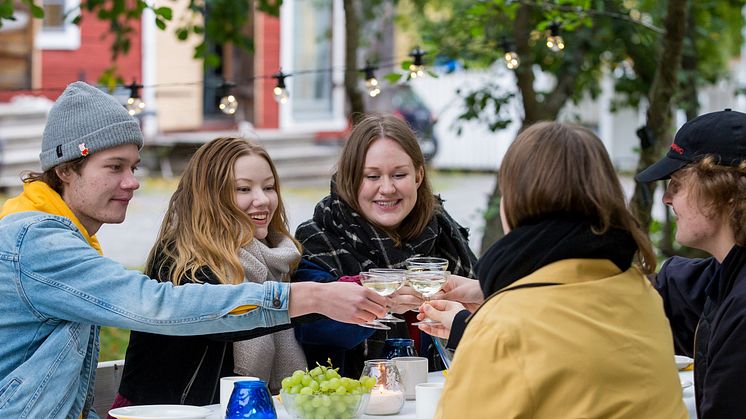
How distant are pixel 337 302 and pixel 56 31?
1357 cm

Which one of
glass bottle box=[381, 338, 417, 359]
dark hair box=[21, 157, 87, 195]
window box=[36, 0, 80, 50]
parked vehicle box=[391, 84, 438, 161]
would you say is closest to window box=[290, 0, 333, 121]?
parked vehicle box=[391, 84, 438, 161]

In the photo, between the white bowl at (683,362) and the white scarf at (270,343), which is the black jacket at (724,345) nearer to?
the white bowl at (683,362)

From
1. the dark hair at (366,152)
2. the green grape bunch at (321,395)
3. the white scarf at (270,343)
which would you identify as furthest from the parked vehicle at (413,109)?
the green grape bunch at (321,395)

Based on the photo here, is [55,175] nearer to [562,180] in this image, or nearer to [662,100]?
[562,180]

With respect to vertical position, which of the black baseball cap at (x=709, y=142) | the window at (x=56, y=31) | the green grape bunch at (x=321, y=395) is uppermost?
the window at (x=56, y=31)

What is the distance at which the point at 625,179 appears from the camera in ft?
60.0

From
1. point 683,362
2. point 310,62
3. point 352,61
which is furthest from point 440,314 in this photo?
point 310,62

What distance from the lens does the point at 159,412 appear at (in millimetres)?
2891

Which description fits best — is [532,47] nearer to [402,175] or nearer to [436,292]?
[402,175]

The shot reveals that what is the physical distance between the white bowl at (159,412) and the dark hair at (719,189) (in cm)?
143

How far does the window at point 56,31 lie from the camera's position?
1534 centimetres

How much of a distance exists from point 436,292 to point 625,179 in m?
15.7

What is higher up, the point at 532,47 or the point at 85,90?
the point at 532,47

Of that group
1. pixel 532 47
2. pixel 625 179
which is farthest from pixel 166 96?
pixel 532 47
